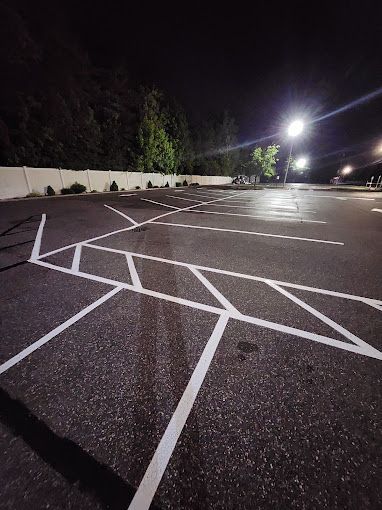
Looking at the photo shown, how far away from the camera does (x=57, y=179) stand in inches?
762

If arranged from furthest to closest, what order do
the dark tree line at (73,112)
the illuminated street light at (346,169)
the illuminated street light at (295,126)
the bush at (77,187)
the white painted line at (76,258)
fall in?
1. the illuminated street light at (346,169)
2. the illuminated street light at (295,126)
3. the bush at (77,187)
4. the dark tree line at (73,112)
5. the white painted line at (76,258)

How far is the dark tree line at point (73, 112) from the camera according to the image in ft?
60.8

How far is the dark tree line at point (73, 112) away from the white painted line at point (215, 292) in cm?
2074

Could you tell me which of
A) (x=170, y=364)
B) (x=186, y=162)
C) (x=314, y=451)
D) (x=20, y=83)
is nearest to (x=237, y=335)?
(x=170, y=364)

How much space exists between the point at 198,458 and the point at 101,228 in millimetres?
6961

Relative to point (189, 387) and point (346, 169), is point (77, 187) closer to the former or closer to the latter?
point (189, 387)

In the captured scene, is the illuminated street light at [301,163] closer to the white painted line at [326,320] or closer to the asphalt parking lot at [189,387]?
the asphalt parking lot at [189,387]

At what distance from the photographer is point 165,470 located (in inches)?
57.0

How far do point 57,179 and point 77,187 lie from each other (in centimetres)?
161

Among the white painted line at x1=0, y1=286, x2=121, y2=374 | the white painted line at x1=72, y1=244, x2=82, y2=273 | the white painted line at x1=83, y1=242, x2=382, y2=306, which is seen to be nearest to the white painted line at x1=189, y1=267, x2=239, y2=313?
the white painted line at x1=83, y1=242, x2=382, y2=306

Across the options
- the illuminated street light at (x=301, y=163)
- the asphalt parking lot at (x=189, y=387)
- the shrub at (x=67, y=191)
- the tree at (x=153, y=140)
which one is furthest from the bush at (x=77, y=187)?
the illuminated street light at (x=301, y=163)

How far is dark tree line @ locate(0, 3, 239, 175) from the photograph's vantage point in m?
18.5

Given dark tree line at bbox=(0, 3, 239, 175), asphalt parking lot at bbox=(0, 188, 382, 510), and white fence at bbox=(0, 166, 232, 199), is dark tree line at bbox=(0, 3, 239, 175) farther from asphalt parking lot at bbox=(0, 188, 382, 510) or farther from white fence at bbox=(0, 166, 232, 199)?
asphalt parking lot at bbox=(0, 188, 382, 510)

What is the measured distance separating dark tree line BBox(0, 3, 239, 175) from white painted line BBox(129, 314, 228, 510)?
2233 cm
